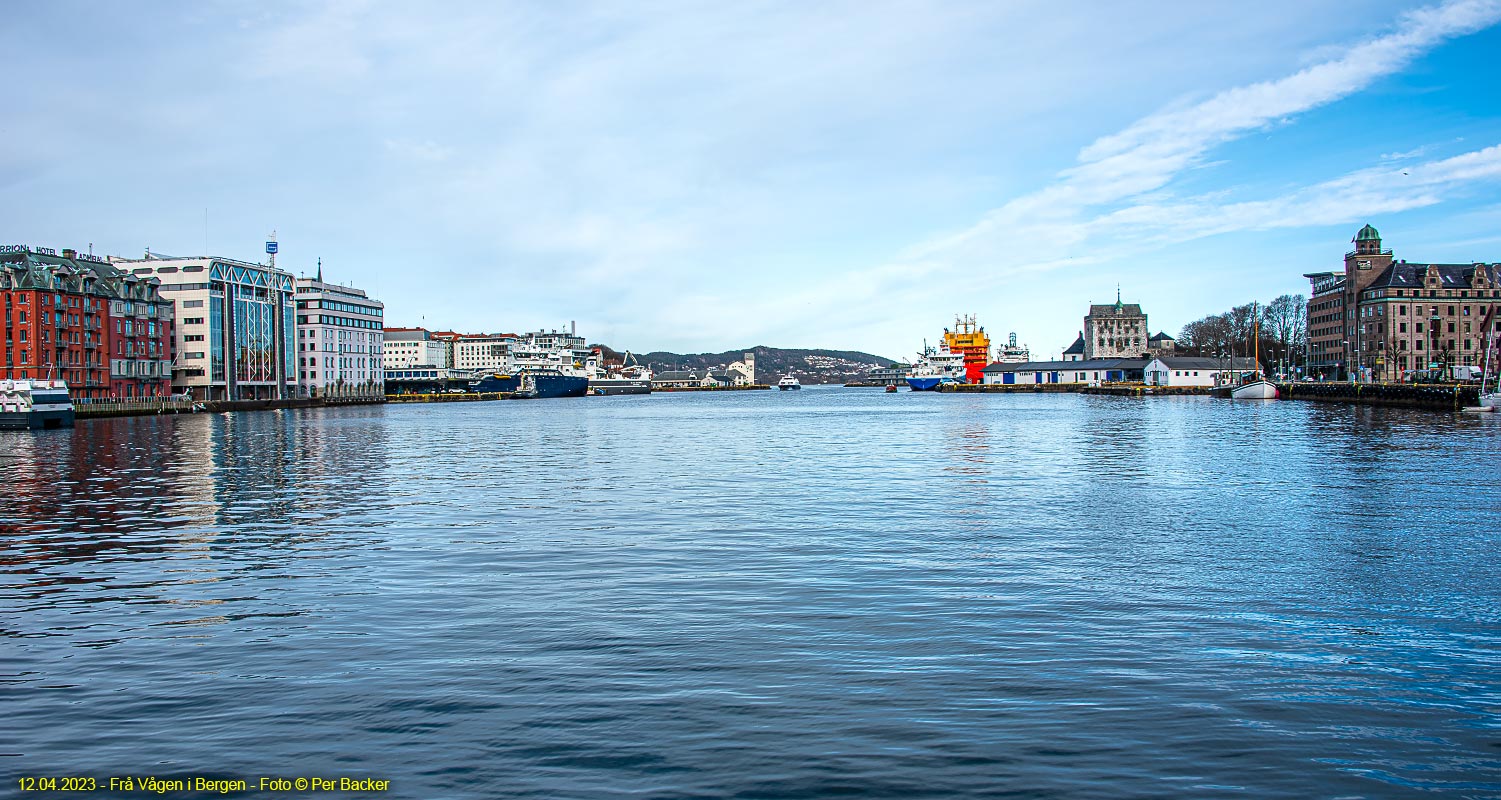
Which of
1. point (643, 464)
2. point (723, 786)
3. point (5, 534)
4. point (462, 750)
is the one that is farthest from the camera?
point (643, 464)

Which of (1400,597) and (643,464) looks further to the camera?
(643,464)

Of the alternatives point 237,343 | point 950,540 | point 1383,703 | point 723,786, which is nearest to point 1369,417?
point 950,540

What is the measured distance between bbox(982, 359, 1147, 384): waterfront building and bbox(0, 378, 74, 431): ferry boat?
6052 inches

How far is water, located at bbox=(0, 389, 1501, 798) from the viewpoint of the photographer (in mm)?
7469

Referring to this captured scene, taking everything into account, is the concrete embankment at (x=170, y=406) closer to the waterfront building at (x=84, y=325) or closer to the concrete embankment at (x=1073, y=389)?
the waterfront building at (x=84, y=325)

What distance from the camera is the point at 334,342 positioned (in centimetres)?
14788

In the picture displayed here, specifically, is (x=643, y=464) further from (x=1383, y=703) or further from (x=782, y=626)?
(x=1383, y=703)

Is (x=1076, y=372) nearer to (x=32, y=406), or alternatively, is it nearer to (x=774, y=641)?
(x=32, y=406)

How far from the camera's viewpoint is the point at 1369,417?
63625mm

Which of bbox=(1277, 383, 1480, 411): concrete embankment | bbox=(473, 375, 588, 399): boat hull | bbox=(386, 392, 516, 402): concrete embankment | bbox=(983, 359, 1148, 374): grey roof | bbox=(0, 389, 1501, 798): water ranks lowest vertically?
bbox=(0, 389, 1501, 798): water

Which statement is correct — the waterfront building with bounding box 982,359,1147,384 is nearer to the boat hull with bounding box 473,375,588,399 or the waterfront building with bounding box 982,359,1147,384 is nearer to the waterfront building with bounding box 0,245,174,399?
the boat hull with bounding box 473,375,588,399

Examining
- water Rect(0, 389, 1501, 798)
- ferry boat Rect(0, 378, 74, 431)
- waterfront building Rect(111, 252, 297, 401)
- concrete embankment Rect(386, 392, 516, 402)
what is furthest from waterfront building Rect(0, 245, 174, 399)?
water Rect(0, 389, 1501, 798)

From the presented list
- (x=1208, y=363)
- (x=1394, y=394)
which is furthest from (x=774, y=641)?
(x=1208, y=363)

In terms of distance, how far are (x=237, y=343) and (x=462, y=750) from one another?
131 meters
